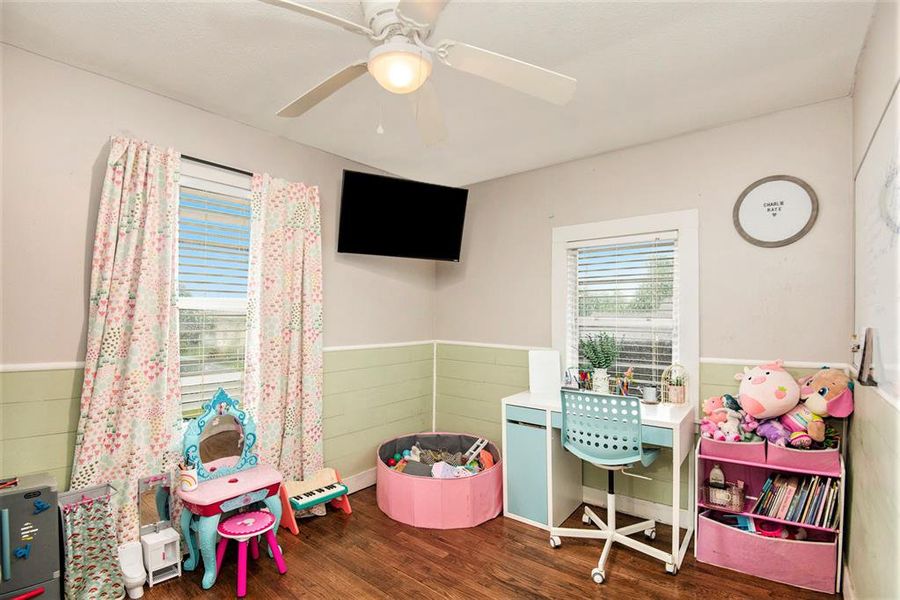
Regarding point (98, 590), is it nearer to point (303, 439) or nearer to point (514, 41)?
point (303, 439)

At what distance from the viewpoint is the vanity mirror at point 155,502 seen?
2.41 metres

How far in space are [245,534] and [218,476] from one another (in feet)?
1.42

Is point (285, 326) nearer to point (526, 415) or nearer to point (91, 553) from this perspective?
point (91, 553)

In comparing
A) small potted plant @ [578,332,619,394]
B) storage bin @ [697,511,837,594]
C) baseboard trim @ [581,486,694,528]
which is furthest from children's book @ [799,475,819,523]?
small potted plant @ [578,332,619,394]

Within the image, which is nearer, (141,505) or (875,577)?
(875,577)

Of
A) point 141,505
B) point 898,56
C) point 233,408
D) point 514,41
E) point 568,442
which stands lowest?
point 141,505

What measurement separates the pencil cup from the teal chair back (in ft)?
6.68

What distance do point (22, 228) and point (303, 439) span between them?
6.21 ft

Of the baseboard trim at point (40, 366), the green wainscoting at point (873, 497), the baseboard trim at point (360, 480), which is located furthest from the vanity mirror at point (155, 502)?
the green wainscoting at point (873, 497)

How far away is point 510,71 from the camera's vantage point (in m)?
1.61

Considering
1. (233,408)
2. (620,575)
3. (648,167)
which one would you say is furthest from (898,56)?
(233,408)

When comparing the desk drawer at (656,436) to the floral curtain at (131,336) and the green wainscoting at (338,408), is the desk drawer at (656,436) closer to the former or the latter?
the green wainscoting at (338,408)

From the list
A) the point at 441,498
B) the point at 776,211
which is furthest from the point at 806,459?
the point at 441,498

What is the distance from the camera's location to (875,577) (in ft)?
5.32
